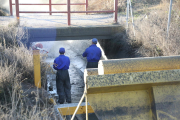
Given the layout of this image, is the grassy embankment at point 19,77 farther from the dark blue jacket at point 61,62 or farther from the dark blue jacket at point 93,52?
the dark blue jacket at point 93,52

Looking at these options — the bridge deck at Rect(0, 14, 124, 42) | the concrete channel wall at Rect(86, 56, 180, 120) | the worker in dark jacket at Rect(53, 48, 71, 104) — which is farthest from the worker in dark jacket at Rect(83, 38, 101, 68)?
the concrete channel wall at Rect(86, 56, 180, 120)

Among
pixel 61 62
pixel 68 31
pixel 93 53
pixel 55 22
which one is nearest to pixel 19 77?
pixel 61 62

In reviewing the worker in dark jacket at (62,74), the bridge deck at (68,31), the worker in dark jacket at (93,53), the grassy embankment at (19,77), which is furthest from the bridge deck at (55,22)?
Answer: the worker in dark jacket at (62,74)

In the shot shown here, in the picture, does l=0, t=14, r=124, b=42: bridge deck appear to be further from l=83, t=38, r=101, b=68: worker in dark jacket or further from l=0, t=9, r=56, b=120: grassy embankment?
l=83, t=38, r=101, b=68: worker in dark jacket

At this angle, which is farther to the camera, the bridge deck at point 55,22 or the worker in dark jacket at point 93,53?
the bridge deck at point 55,22

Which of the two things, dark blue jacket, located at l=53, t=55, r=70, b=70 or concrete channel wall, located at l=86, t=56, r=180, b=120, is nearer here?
concrete channel wall, located at l=86, t=56, r=180, b=120

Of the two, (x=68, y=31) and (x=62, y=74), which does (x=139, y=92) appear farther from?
(x=68, y=31)

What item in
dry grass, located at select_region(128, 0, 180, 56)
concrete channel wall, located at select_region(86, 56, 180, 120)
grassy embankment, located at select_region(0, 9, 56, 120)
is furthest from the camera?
dry grass, located at select_region(128, 0, 180, 56)

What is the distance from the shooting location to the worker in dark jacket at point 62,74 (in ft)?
18.8

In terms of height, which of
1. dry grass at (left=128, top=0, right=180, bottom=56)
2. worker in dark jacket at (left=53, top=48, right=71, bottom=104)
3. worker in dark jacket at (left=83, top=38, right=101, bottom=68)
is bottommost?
worker in dark jacket at (left=53, top=48, right=71, bottom=104)

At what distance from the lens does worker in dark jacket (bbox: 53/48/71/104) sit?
18.8ft

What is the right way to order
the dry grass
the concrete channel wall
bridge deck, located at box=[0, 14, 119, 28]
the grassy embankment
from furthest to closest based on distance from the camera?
bridge deck, located at box=[0, 14, 119, 28]
the dry grass
the grassy embankment
the concrete channel wall

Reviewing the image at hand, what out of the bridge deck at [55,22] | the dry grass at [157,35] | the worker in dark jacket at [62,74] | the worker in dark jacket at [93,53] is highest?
the bridge deck at [55,22]

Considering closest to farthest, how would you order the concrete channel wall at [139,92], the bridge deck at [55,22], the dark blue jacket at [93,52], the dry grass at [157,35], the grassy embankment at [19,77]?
the concrete channel wall at [139,92] → the grassy embankment at [19,77] → the dark blue jacket at [93,52] → the dry grass at [157,35] → the bridge deck at [55,22]
